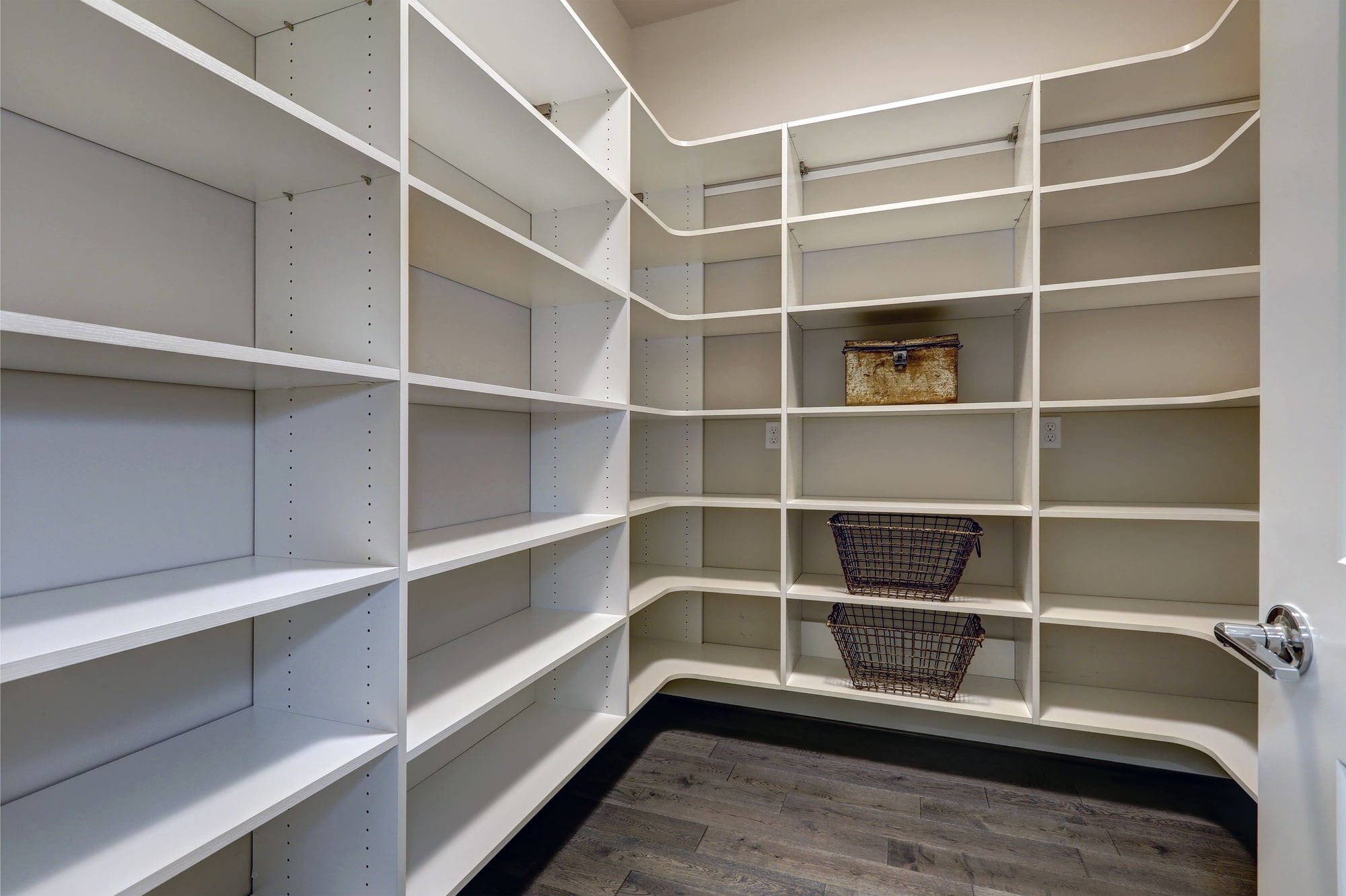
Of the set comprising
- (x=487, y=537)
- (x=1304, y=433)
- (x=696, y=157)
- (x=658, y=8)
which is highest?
(x=658, y=8)

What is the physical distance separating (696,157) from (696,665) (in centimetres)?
192

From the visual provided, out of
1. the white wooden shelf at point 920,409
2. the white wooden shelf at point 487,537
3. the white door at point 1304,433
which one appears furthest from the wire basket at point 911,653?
the white door at point 1304,433

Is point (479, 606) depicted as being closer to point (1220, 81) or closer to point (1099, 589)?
point (1099, 589)

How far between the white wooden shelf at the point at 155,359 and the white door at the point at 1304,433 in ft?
3.82

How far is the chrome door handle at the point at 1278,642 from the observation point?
1.93 ft

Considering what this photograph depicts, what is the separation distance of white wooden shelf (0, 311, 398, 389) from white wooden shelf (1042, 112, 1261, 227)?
2.04m

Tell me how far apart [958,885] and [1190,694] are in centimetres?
115

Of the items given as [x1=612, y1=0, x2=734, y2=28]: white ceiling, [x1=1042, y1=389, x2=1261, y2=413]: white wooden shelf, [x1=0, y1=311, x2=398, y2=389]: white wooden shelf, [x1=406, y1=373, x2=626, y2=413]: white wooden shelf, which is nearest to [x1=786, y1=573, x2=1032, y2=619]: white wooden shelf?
[x1=1042, y1=389, x2=1261, y2=413]: white wooden shelf

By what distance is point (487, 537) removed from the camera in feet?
4.80

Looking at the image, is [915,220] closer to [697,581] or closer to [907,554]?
[907,554]

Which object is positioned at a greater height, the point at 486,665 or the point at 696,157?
the point at 696,157

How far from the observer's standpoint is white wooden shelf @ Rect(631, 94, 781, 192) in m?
2.14

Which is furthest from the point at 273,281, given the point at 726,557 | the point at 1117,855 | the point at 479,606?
the point at 1117,855

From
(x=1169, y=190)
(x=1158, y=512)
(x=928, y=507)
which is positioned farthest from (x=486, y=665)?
(x=1169, y=190)
